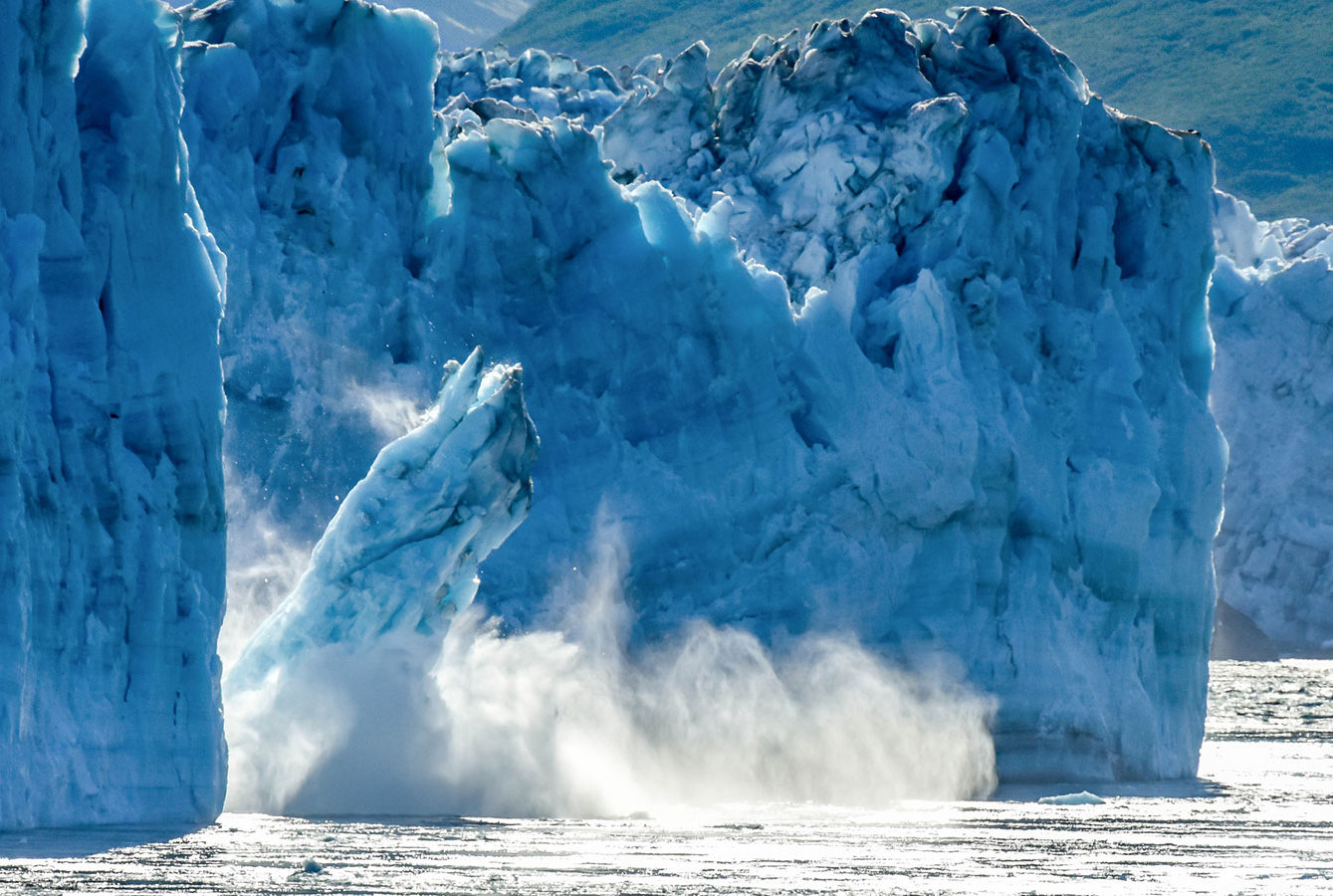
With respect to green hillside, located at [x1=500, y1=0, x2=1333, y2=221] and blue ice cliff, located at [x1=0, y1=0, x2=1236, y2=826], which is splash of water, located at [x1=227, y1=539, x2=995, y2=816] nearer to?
blue ice cliff, located at [x1=0, y1=0, x2=1236, y2=826]

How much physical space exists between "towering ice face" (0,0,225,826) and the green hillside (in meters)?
108

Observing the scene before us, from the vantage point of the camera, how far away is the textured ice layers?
72.4 feet

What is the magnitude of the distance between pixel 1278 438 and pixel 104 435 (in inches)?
1461

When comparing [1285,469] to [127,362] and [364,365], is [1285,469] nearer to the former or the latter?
[364,365]

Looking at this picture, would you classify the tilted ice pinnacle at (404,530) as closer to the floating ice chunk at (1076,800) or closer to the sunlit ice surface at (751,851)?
the sunlit ice surface at (751,851)

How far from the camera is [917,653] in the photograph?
2355 cm

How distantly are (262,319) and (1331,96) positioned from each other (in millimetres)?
121108

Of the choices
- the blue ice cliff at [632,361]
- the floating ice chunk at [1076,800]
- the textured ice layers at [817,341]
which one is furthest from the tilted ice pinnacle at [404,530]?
the floating ice chunk at [1076,800]

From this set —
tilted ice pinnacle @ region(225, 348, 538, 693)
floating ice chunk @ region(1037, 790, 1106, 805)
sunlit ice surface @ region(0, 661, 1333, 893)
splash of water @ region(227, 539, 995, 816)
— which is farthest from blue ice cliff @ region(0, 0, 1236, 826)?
floating ice chunk @ region(1037, 790, 1106, 805)

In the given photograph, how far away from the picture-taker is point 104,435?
1611 cm

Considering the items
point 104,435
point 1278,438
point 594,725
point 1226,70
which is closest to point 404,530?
point 104,435

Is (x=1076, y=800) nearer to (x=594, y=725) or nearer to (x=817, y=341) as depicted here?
(x=594, y=725)

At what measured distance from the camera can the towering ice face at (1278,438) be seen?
4766cm

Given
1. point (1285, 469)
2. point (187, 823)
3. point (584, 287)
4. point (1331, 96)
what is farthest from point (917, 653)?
point (1331, 96)
